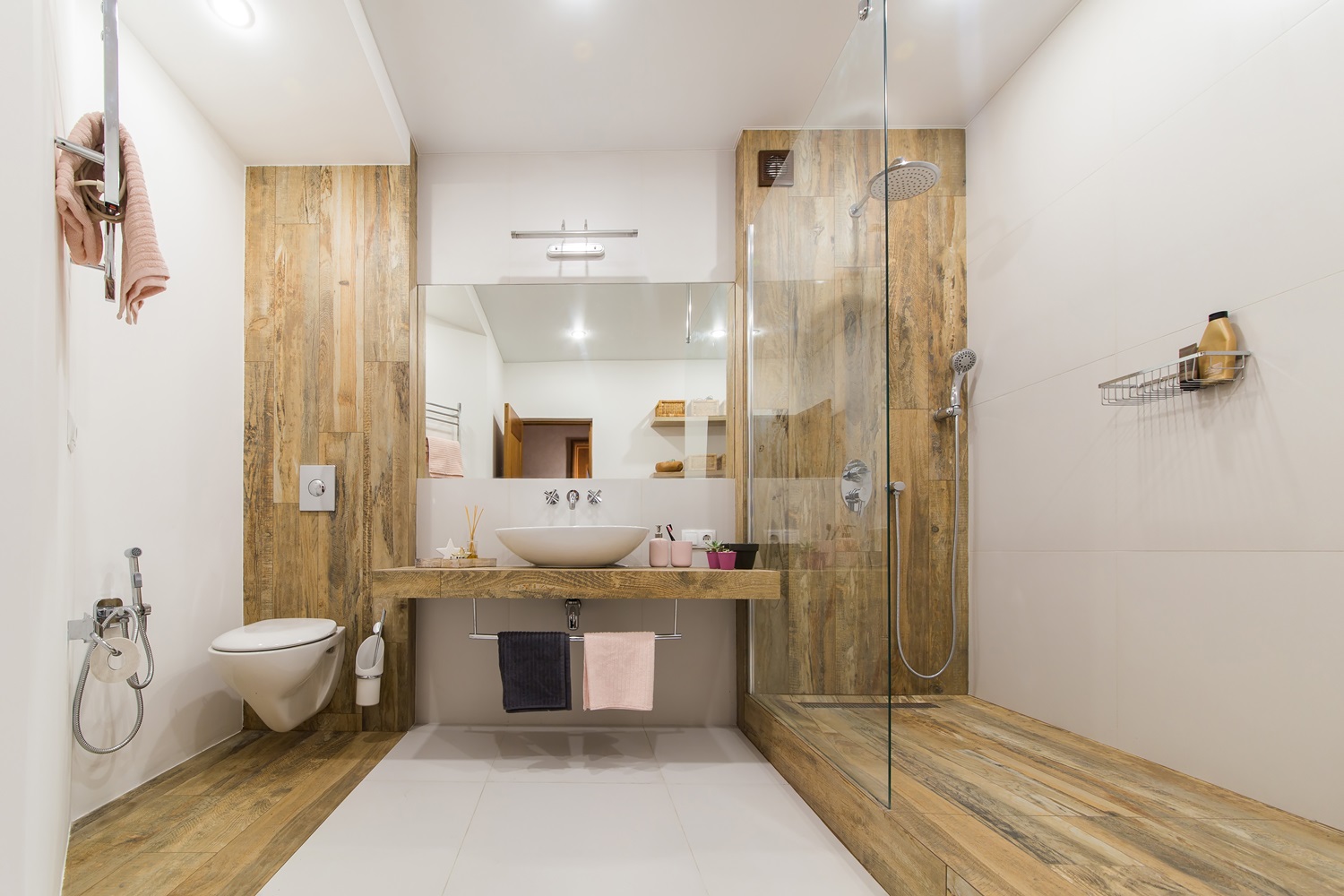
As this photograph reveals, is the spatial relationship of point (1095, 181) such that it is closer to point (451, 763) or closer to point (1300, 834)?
point (1300, 834)

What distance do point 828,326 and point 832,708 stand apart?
3.62ft

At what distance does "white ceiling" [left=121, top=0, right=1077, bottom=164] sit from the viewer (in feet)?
8.09

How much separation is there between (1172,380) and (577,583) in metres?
1.92

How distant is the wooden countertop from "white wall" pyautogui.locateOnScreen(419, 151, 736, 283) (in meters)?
1.37

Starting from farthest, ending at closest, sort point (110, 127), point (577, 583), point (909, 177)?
1. point (577, 583)
2. point (909, 177)
3. point (110, 127)

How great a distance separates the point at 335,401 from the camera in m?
3.19

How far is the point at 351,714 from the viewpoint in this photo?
10.3 feet

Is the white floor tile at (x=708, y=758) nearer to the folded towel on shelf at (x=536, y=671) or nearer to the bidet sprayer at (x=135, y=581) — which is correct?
the folded towel on shelf at (x=536, y=671)

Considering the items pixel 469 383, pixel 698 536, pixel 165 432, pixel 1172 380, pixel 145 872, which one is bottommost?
pixel 145 872

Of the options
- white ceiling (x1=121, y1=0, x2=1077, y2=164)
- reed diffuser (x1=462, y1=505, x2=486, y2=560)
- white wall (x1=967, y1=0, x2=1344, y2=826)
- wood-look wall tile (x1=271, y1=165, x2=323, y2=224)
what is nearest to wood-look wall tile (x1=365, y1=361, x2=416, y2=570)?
reed diffuser (x1=462, y1=505, x2=486, y2=560)

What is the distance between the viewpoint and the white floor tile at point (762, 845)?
1799 mm

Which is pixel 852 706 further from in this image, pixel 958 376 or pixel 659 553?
pixel 958 376

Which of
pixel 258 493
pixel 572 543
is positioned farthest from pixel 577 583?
pixel 258 493

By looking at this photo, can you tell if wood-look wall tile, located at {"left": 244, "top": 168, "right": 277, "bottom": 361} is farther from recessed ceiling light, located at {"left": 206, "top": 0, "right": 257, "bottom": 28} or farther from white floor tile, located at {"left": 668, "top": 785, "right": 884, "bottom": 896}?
white floor tile, located at {"left": 668, "top": 785, "right": 884, "bottom": 896}
